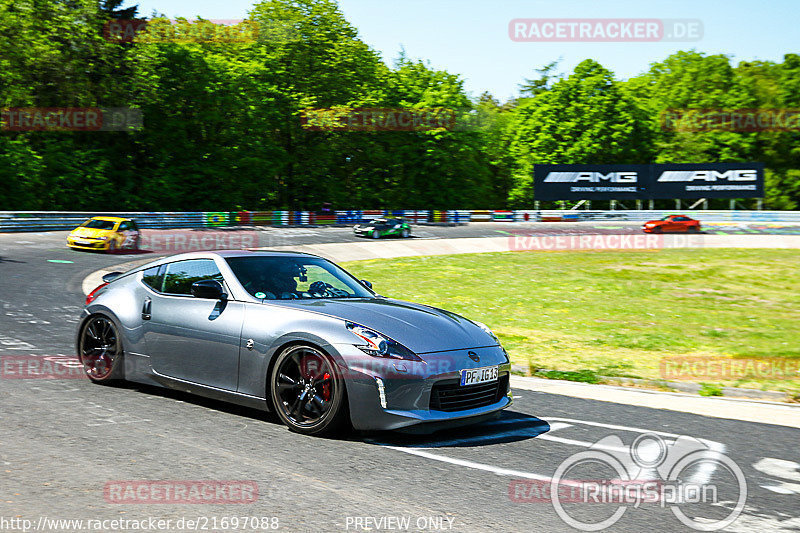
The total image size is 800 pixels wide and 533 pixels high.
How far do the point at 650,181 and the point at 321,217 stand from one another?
86.4 ft

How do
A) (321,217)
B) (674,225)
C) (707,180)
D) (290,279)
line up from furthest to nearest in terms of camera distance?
1. (707,180)
2. (321,217)
3. (674,225)
4. (290,279)

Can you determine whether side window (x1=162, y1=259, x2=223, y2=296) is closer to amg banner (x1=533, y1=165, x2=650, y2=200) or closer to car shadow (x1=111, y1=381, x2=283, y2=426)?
car shadow (x1=111, y1=381, x2=283, y2=426)

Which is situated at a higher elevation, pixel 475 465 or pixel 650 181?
pixel 650 181

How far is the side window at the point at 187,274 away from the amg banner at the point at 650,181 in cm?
5275

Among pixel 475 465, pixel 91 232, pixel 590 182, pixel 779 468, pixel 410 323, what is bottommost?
pixel 779 468

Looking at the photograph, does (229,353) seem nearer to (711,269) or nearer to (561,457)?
(561,457)

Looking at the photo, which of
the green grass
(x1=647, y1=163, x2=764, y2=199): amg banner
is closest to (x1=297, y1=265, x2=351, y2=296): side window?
the green grass

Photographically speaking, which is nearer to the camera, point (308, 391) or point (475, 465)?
point (475, 465)

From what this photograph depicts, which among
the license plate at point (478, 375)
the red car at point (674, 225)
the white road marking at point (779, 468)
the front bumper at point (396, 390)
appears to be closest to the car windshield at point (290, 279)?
the front bumper at point (396, 390)

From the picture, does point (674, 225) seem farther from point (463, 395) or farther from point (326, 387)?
point (326, 387)

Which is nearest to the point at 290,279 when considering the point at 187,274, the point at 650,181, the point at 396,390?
the point at 187,274

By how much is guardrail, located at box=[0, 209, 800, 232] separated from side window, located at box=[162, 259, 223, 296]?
30.9 meters

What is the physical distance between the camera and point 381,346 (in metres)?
5.95

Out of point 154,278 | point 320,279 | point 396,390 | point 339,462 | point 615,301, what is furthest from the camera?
point 615,301
